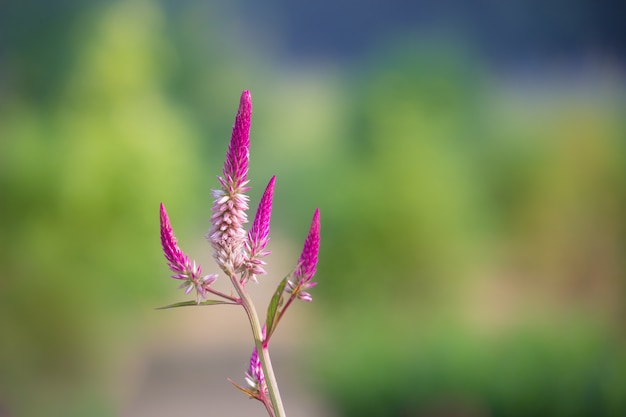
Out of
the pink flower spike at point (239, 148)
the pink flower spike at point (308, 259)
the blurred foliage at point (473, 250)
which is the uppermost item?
the pink flower spike at point (239, 148)

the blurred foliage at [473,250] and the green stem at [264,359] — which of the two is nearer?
the green stem at [264,359]

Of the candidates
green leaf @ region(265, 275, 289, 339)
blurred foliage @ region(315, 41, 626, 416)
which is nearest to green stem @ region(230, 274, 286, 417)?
green leaf @ region(265, 275, 289, 339)

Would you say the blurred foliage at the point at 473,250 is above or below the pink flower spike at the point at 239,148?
below

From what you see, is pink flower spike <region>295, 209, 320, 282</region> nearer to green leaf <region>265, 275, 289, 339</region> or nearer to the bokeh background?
green leaf <region>265, 275, 289, 339</region>

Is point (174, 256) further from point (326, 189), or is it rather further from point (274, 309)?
point (326, 189)

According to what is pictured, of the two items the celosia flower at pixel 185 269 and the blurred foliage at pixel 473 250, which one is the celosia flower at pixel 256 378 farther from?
the blurred foliage at pixel 473 250

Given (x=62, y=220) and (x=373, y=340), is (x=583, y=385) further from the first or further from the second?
(x=62, y=220)

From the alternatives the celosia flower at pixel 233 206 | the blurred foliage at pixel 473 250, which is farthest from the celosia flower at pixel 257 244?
the blurred foliage at pixel 473 250
